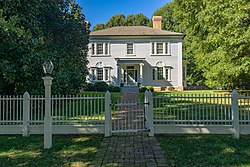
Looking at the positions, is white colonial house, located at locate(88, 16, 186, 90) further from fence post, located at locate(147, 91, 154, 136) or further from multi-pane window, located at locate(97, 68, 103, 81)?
fence post, located at locate(147, 91, 154, 136)

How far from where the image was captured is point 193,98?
7188 millimetres

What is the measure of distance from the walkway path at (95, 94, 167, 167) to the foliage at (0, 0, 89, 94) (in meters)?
3.51

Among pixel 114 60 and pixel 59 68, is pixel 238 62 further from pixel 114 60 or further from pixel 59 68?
pixel 114 60

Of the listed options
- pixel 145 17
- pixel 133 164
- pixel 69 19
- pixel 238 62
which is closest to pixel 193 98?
pixel 133 164

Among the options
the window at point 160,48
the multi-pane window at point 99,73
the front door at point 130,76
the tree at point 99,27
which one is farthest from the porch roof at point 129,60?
the tree at point 99,27

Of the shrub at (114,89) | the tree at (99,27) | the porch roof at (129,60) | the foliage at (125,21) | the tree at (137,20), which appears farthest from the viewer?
the tree at (137,20)

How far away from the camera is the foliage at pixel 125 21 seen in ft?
167

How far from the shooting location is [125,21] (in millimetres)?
51781

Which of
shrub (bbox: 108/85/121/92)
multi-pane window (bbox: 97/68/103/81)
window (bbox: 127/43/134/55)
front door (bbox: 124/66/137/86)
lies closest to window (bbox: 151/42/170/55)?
window (bbox: 127/43/134/55)

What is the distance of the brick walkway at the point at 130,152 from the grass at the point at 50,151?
270mm

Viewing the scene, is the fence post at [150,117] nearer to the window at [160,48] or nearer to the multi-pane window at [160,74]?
the multi-pane window at [160,74]

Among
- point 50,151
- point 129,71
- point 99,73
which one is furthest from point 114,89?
point 50,151

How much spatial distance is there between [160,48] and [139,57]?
2.83 metres

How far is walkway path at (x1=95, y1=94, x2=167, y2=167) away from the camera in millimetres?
4840
